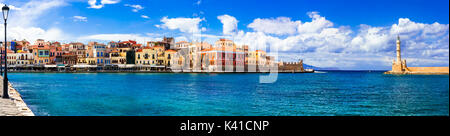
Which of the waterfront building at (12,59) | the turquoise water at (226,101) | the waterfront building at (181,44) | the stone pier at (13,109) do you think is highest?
the waterfront building at (181,44)

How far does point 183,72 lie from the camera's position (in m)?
54.1

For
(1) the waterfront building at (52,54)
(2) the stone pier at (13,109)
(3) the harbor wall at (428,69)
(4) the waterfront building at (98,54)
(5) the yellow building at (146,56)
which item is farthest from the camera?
(3) the harbor wall at (428,69)

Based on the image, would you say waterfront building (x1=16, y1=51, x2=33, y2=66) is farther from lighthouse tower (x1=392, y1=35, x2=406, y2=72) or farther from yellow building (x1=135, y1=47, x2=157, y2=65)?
lighthouse tower (x1=392, y1=35, x2=406, y2=72)

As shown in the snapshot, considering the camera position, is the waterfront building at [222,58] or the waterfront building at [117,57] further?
the waterfront building at [117,57]

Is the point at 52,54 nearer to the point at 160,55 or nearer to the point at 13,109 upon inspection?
the point at 160,55

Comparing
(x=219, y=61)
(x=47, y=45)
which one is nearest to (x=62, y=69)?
(x=47, y=45)

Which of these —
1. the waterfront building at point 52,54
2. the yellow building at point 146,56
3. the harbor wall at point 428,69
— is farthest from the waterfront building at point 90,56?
the harbor wall at point 428,69

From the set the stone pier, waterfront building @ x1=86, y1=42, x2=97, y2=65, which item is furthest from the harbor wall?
the stone pier

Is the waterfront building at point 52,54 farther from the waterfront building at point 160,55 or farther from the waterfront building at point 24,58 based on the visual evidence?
the waterfront building at point 160,55

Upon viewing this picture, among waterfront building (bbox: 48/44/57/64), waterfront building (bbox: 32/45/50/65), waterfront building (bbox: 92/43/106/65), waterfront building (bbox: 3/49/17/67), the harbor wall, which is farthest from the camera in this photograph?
the harbor wall

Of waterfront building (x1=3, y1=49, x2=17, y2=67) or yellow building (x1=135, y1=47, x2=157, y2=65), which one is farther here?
yellow building (x1=135, y1=47, x2=157, y2=65)
